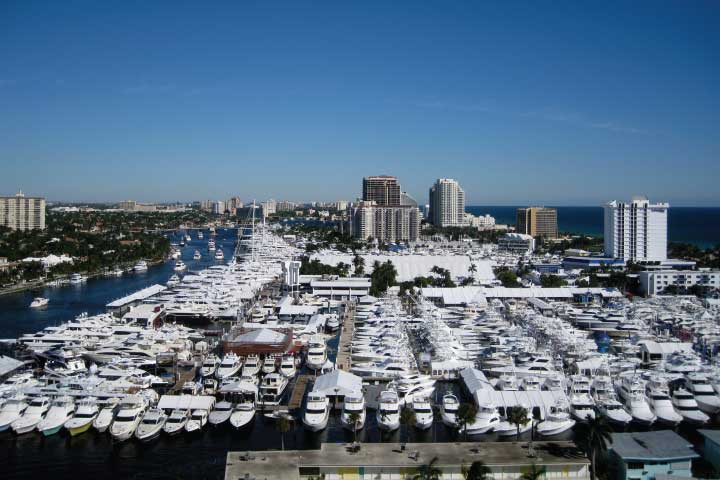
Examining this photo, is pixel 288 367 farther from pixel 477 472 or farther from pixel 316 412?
pixel 477 472

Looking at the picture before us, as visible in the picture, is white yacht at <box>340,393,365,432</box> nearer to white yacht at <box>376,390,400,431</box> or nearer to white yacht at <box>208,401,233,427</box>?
white yacht at <box>376,390,400,431</box>

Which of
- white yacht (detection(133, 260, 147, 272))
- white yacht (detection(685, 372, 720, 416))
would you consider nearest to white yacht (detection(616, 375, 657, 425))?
white yacht (detection(685, 372, 720, 416))

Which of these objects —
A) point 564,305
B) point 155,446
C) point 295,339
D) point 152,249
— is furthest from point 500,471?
point 152,249

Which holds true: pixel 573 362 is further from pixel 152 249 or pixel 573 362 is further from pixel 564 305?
pixel 152 249

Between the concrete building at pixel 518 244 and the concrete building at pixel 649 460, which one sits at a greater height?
the concrete building at pixel 518 244

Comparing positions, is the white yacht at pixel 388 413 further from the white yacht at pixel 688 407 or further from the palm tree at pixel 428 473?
the white yacht at pixel 688 407

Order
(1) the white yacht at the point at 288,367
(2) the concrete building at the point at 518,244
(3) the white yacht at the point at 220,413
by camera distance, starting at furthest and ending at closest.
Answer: (2) the concrete building at the point at 518,244, (1) the white yacht at the point at 288,367, (3) the white yacht at the point at 220,413

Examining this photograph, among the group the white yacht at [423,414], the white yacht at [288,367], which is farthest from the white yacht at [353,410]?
the white yacht at [288,367]
